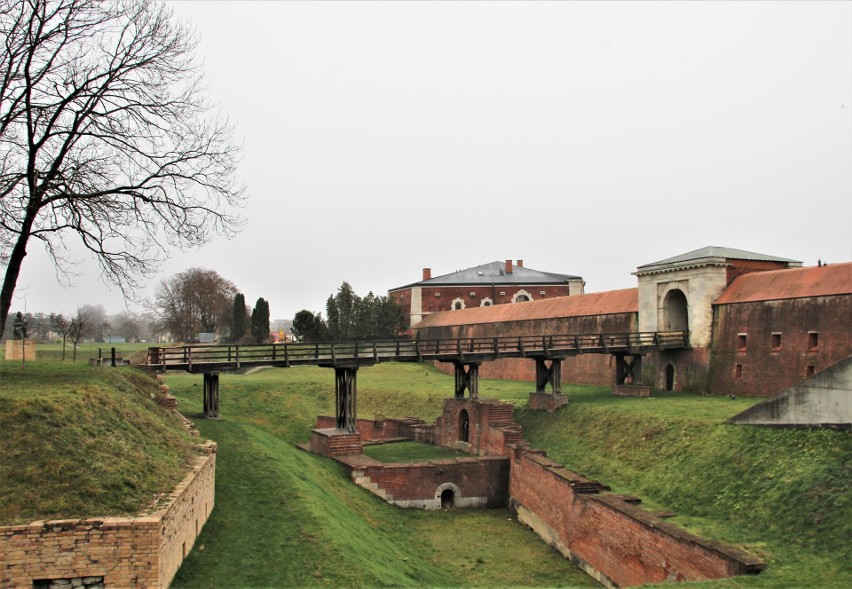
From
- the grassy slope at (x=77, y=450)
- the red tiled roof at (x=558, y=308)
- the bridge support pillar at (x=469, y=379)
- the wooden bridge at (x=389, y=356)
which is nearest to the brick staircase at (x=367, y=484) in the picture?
the wooden bridge at (x=389, y=356)

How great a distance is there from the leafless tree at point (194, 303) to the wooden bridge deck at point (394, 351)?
4078 cm

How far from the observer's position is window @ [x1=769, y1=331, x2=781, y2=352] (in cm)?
2362

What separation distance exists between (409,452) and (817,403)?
1434 cm

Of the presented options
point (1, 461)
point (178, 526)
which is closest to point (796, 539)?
point (178, 526)

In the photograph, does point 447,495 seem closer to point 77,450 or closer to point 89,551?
point 77,450

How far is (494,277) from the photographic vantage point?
5903cm

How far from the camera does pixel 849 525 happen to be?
11477mm

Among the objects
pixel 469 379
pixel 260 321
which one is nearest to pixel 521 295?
pixel 260 321

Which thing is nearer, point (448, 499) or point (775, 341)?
point (448, 499)

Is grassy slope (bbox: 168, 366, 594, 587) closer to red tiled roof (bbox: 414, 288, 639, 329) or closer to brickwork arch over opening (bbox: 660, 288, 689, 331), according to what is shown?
brickwork arch over opening (bbox: 660, 288, 689, 331)

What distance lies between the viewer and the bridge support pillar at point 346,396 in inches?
901

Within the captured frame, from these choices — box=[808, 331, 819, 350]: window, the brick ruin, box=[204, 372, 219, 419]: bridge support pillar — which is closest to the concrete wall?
the brick ruin

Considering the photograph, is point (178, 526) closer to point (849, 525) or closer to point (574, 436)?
point (849, 525)

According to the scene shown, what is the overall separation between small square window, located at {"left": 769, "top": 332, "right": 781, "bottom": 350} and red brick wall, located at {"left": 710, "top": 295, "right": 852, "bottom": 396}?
42 mm
